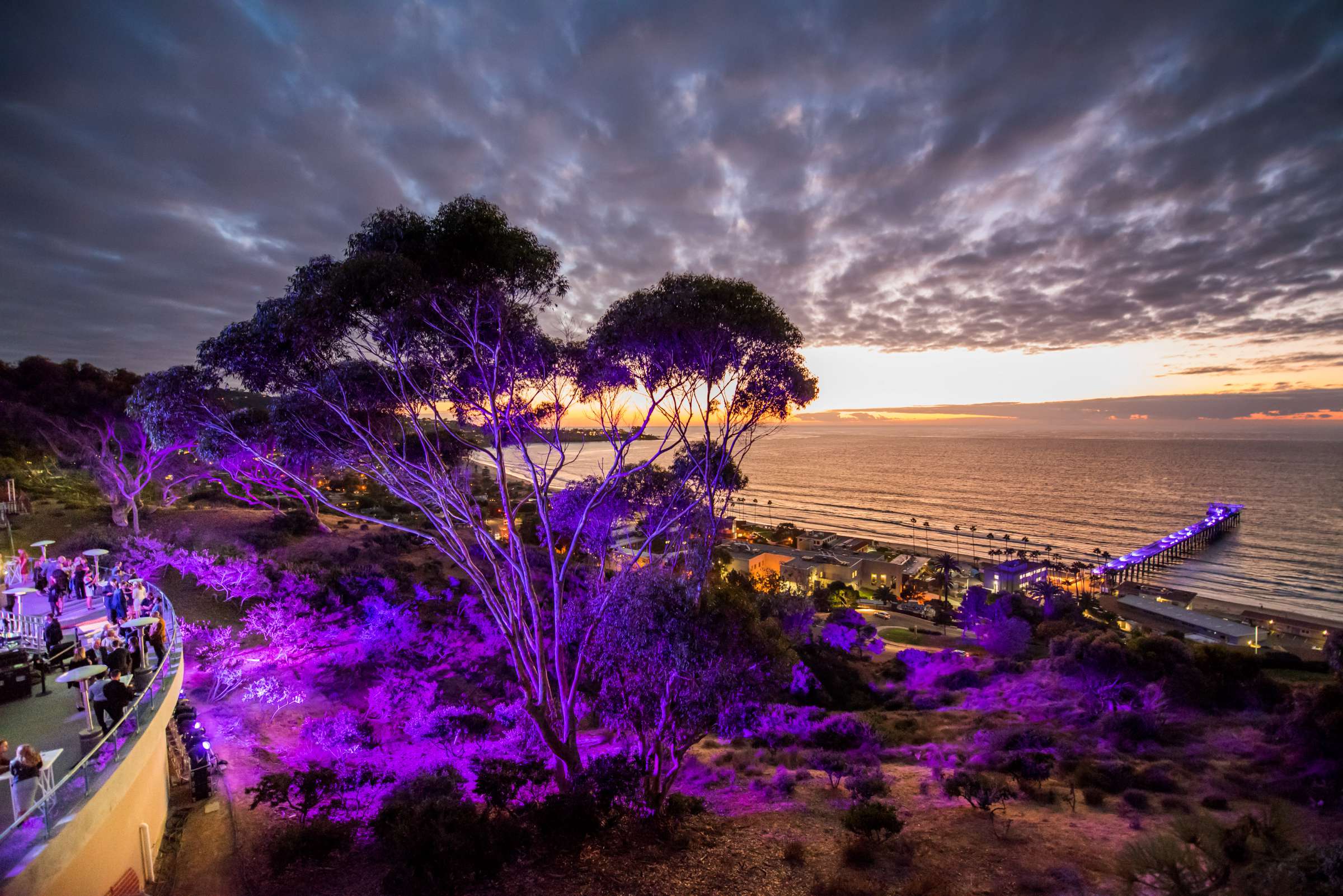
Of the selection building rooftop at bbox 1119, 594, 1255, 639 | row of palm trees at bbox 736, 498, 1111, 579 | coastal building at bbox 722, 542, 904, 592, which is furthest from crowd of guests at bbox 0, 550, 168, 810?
building rooftop at bbox 1119, 594, 1255, 639

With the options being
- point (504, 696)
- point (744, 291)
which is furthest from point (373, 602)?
point (744, 291)

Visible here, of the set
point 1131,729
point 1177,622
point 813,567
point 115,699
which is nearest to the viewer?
point 115,699

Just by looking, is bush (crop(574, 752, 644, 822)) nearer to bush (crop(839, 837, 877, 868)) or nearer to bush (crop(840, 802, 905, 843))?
bush (crop(839, 837, 877, 868))

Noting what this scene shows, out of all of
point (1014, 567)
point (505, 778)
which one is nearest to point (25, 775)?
point (505, 778)

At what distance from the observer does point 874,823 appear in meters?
8.52

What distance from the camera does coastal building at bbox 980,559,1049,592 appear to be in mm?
40156

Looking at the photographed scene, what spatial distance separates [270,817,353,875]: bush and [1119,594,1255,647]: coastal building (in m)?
34.7

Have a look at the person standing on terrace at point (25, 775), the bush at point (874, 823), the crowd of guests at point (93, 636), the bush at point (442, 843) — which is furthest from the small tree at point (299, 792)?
the bush at point (874, 823)

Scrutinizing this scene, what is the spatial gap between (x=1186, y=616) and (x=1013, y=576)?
9232 mm

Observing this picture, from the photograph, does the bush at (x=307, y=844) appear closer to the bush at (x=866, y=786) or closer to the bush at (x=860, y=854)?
the bush at (x=860, y=854)

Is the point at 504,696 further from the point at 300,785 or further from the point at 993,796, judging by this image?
the point at 993,796

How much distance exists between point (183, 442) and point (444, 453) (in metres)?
5.32

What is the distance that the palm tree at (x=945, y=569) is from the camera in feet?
132

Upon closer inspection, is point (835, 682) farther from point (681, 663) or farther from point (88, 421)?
point (88, 421)
